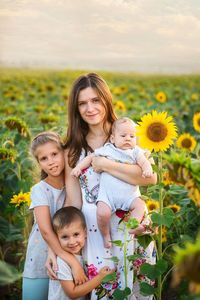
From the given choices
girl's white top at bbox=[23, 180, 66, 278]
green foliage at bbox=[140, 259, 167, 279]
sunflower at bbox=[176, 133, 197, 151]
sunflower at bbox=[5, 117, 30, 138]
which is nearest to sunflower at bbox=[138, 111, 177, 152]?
green foliage at bbox=[140, 259, 167, 279]

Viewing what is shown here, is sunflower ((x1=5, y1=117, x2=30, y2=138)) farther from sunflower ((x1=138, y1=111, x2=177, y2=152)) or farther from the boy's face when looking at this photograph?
sunflower ((x1=138, y1=111, x2=177, y2=152))

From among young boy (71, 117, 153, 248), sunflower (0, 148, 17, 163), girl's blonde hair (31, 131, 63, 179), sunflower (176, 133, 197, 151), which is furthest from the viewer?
sunflower (176, 133, 197, 151)

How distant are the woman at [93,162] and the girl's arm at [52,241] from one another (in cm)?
6

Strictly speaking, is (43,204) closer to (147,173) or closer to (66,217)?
(66,217)

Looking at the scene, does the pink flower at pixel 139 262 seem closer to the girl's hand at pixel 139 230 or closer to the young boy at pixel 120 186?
the young boy at pixel 120 186

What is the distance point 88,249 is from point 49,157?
1.52ft

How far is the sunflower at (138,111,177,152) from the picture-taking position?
2.18 metres

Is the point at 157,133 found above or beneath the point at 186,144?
above

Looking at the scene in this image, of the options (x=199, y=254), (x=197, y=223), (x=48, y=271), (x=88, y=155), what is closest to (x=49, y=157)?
(x=88, y=155)

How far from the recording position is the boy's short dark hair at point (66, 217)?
2457mm

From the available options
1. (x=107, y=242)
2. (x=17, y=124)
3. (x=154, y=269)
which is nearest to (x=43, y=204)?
(x=107, y=242)

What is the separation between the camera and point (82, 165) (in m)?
2.62

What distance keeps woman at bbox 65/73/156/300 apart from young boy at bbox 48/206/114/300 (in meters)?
0.06

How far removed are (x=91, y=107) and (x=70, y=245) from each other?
0.67m
